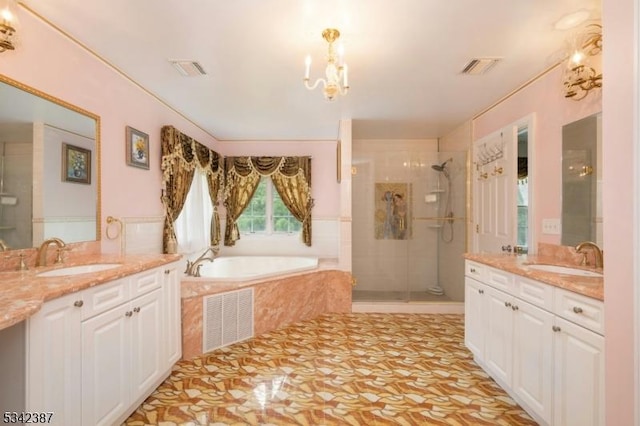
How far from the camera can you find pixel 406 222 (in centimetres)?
422

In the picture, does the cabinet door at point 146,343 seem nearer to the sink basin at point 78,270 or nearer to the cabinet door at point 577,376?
the sink basin at point 78,270

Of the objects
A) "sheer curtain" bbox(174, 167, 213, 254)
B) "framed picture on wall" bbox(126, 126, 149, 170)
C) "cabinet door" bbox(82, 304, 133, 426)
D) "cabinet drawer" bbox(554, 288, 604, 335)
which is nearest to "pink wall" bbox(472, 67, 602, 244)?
"cabinet drawer" bbox(554, 288, 604, 335)

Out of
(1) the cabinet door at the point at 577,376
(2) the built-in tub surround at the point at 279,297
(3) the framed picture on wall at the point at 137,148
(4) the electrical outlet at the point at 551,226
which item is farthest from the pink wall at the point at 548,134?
(3) the framed picture on wall at the point at 137,148

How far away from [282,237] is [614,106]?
13.5ft

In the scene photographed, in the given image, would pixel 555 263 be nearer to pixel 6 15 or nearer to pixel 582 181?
pixel 582 181

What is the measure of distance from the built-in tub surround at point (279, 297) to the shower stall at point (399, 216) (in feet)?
1.54

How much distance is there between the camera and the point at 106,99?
2.36 metres

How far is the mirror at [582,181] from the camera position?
1.98 metres

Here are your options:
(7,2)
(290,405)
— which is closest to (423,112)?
(290,405)

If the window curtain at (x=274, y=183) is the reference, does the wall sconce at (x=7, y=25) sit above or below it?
above

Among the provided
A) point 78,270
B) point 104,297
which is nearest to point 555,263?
point 104,297

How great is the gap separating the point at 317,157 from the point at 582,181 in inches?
129

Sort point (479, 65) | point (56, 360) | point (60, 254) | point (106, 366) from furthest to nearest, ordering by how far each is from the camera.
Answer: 1. point (479, 65)
2. point (60, 254)
3. point (106, 366)
4. point (56, 360)

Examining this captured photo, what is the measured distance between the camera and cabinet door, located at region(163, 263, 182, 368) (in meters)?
2.11
